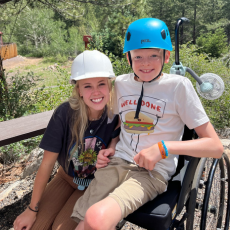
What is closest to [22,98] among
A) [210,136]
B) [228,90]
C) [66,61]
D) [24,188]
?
[24,188]

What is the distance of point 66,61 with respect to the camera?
76.0 ft

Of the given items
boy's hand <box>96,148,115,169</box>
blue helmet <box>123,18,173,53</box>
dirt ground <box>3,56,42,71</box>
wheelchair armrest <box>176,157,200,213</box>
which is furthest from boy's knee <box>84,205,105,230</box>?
dirt ground <box>3,56,42,71</box>

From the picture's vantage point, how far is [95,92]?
1.57 m

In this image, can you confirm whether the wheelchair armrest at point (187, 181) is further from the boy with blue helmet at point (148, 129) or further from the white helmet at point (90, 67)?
the white helmet at point (90, 67)

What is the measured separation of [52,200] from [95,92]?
0.78 meters

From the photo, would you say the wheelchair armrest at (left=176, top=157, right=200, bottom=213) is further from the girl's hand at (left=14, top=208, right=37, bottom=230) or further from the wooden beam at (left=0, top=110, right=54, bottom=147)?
the wooden beam at (left=0, top=110, right=54, bottom=147)

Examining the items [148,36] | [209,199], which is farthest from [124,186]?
[209,199]

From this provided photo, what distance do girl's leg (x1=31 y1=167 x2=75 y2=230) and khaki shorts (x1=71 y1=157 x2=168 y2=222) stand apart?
0.93 feet

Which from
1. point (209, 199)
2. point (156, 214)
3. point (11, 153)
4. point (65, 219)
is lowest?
point (11, 153)

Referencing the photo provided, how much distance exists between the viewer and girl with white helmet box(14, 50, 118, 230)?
157cm

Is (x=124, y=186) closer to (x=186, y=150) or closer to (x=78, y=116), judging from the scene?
(x=186, y=150)

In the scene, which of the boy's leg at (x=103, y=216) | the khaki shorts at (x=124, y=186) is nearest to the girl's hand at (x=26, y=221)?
the khaki shorts at (x=124, y=186)

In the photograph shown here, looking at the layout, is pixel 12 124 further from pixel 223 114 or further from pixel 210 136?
pixel 223 114

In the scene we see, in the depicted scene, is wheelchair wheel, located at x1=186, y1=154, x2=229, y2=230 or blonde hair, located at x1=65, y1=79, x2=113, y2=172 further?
blonde hair, located at x1=65, y1=79, x2=113, y2=172
